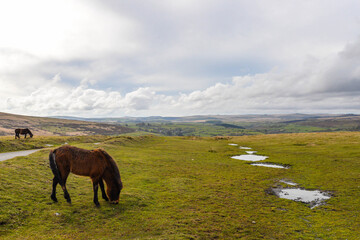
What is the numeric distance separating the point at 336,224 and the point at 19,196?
62.8 ft

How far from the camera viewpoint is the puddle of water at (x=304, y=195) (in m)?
15.1

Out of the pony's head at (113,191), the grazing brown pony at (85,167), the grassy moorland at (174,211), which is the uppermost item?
the grazing brown pony at (85,167)

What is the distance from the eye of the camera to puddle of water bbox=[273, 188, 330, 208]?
15086mm

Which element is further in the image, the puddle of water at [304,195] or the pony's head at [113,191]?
the puddle of water at [304,195]

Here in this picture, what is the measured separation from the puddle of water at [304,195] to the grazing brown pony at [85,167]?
1362cm

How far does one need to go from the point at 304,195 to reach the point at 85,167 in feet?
57.4

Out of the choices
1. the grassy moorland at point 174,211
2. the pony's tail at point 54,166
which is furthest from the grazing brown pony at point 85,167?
the grassy moorland at point 174,211

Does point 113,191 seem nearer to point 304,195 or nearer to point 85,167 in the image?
point 85,167

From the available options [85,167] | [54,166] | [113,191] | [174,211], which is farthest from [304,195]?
[54,166]

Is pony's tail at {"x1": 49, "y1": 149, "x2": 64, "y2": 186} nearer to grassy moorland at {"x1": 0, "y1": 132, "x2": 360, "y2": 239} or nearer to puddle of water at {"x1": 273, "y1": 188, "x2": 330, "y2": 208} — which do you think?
grassy moorland at {"x1": 0, "y1": 132, "x2": 360, "y2": 239}

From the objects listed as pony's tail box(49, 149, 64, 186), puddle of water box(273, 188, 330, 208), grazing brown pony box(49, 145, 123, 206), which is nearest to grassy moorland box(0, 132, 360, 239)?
puddle of water box(273, 188, 330, 208)

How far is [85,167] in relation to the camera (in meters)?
11.8

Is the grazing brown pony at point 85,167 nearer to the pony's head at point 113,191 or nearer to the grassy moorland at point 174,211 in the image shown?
the pony's head at point 113,191

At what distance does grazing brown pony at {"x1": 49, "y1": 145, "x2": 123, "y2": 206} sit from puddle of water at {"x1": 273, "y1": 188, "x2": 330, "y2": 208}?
13622mm
